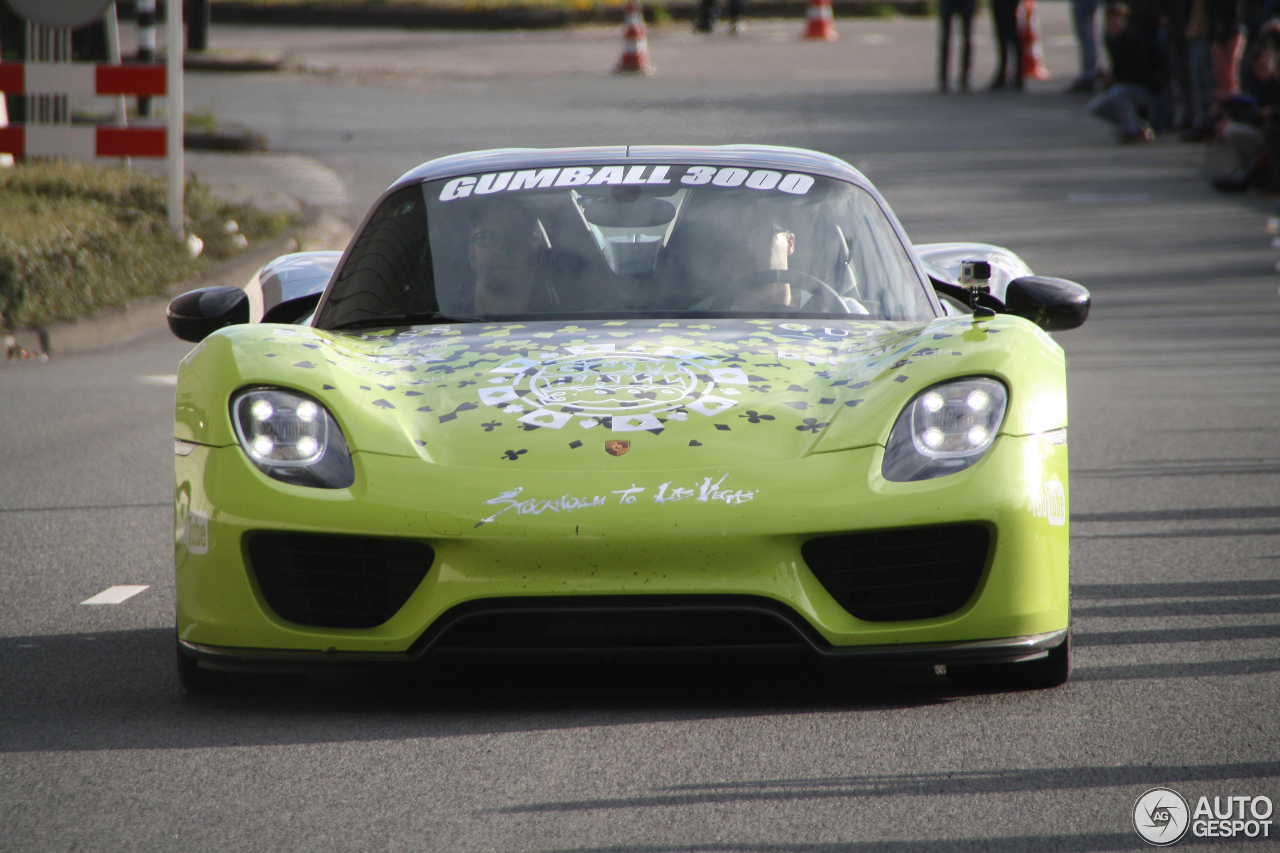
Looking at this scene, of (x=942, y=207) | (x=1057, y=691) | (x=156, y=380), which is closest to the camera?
(x=1057, y=691)

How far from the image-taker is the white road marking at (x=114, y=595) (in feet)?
14.9

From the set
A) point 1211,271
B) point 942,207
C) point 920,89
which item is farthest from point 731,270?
point 920,89

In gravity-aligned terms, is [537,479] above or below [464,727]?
above

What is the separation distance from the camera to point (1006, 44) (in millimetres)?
21297

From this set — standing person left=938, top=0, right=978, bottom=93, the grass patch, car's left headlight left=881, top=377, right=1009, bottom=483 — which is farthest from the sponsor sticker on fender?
standing person left=938, top=0, right=978, bottom=93

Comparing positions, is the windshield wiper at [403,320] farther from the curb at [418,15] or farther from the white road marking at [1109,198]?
the curb at [418,15]

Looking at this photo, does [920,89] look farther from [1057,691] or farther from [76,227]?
[1057,691]

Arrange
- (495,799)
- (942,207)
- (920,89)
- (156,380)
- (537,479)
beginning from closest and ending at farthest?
(495,799) < (537,479) < (156,380) < (942,207) < (920,89)

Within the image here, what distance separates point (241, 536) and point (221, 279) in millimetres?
7676

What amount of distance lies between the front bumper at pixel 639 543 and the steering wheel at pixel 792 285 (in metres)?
0.96

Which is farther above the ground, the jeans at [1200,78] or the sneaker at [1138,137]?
the jeans at [1200,78]

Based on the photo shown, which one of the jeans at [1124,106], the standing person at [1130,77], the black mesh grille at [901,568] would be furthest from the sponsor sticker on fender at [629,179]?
the jeans at [1124,106]

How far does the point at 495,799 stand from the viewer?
2.91 meters

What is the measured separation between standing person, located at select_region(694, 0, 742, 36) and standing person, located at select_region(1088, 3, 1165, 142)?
38.0ft
